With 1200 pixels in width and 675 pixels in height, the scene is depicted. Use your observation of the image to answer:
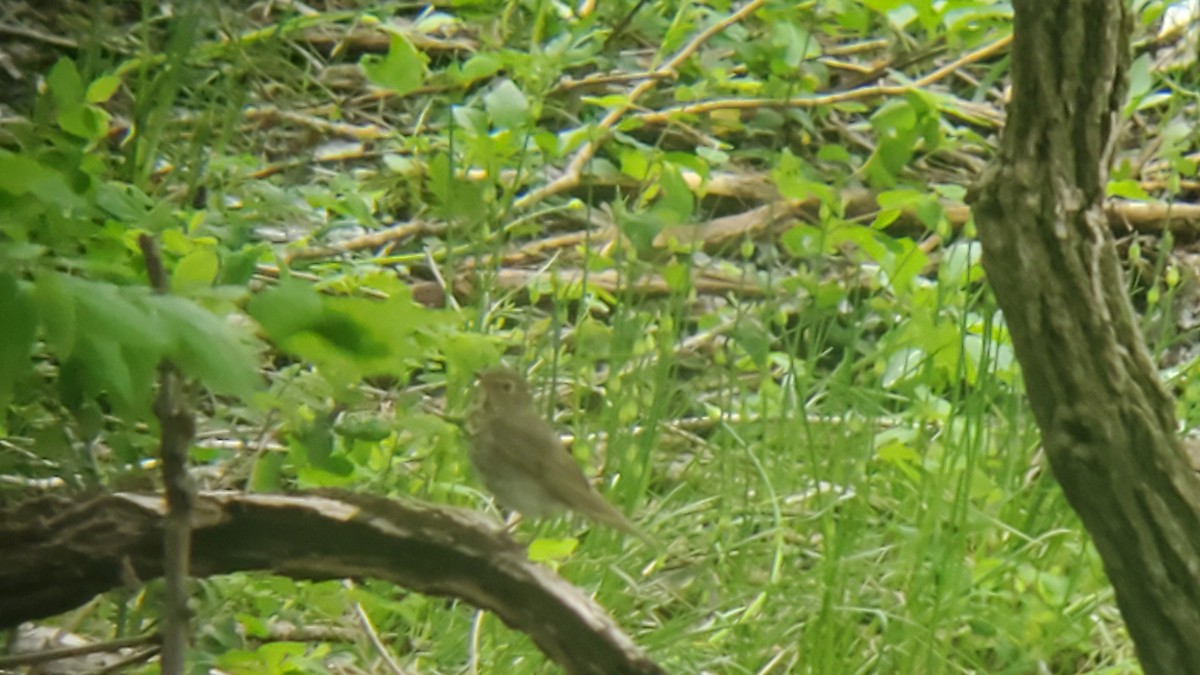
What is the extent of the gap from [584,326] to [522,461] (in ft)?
2.45

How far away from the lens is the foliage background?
1771mm

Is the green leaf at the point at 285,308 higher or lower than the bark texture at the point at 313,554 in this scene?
higher

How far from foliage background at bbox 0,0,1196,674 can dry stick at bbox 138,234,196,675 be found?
0.05m

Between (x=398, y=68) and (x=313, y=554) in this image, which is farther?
(x=398, y=68)

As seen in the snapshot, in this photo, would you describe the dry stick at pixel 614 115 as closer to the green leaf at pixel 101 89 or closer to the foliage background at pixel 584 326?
the foliage background at pixel 584 326

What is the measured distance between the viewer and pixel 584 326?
304 centimetres

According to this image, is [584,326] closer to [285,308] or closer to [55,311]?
[285,308]

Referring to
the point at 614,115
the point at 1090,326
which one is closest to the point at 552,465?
the point at 1090,326

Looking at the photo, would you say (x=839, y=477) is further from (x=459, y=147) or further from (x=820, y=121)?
(x=820, y=121)

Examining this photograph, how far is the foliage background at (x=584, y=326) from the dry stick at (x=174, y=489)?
0.15 feet

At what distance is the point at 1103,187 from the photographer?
6.12 feet

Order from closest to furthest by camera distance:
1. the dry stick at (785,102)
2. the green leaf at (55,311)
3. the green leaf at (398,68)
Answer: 1. the green leaf at (55,311)
2. the green leaf at (398,68)
3. the dry stick at (785,102)

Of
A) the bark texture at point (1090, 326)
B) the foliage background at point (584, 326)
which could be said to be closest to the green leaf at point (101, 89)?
the foliage background at point (584, 326)

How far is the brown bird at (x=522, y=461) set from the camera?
7.63 ft
